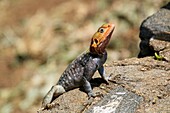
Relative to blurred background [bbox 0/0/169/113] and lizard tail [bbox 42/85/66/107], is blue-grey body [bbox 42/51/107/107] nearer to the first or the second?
lizard tail [bbox 42/85/66/107]

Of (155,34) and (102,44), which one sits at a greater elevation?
(102,44)

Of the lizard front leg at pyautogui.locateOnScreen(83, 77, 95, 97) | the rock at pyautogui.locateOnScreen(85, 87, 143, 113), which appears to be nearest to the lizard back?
the lizard front leg at pyautogui.locateOnScreen(83, 77, 95, 97)

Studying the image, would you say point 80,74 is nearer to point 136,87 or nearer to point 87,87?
point 87,87

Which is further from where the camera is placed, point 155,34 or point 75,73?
point 155,34

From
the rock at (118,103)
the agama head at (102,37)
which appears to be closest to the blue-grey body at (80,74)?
the agama head at (102,37)

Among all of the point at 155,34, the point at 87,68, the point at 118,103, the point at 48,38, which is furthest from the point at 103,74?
the point at 48,38

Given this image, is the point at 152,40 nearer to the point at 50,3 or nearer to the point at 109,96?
the point at 109,96

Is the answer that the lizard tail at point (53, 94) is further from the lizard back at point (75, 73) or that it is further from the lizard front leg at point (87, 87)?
the lizard front leg at point (87, 87)
